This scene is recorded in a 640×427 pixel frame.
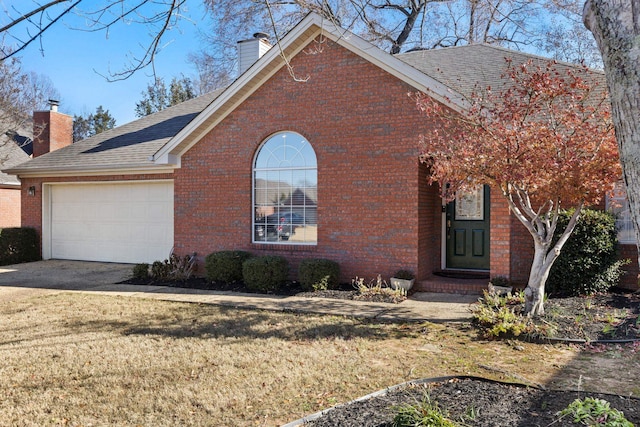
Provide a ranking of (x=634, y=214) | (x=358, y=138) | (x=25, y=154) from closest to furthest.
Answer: (x=634, y=214) → (x=358, y=138) → (x=25, y=154)

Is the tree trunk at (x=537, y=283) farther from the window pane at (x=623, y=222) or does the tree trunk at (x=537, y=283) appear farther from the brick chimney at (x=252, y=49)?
the brick chimney at (x=252, y=49)

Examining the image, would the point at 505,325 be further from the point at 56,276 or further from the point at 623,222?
the point at 56,276

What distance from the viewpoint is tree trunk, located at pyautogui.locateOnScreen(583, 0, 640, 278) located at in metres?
2.31

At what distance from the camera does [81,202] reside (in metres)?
15.1

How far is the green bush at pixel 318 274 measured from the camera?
387 inches

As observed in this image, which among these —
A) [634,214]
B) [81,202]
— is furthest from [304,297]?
[81,202]

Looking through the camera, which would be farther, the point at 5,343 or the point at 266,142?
the point at 266,142

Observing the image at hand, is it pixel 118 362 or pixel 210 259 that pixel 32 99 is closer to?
pixel 210 259

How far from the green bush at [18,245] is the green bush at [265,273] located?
8720mm

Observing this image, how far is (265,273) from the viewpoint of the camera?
10055 mm

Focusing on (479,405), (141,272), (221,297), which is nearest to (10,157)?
(141,272)

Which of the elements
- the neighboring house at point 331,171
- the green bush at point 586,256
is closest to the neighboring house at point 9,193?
the neighboring house at point 331,171

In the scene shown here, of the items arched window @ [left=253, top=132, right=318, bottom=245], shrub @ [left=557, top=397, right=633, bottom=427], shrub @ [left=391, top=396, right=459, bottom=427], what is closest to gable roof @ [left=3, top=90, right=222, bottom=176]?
arched window @ [left=253, top=132, right=318, bottom=245]

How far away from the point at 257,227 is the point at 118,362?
616 cm
